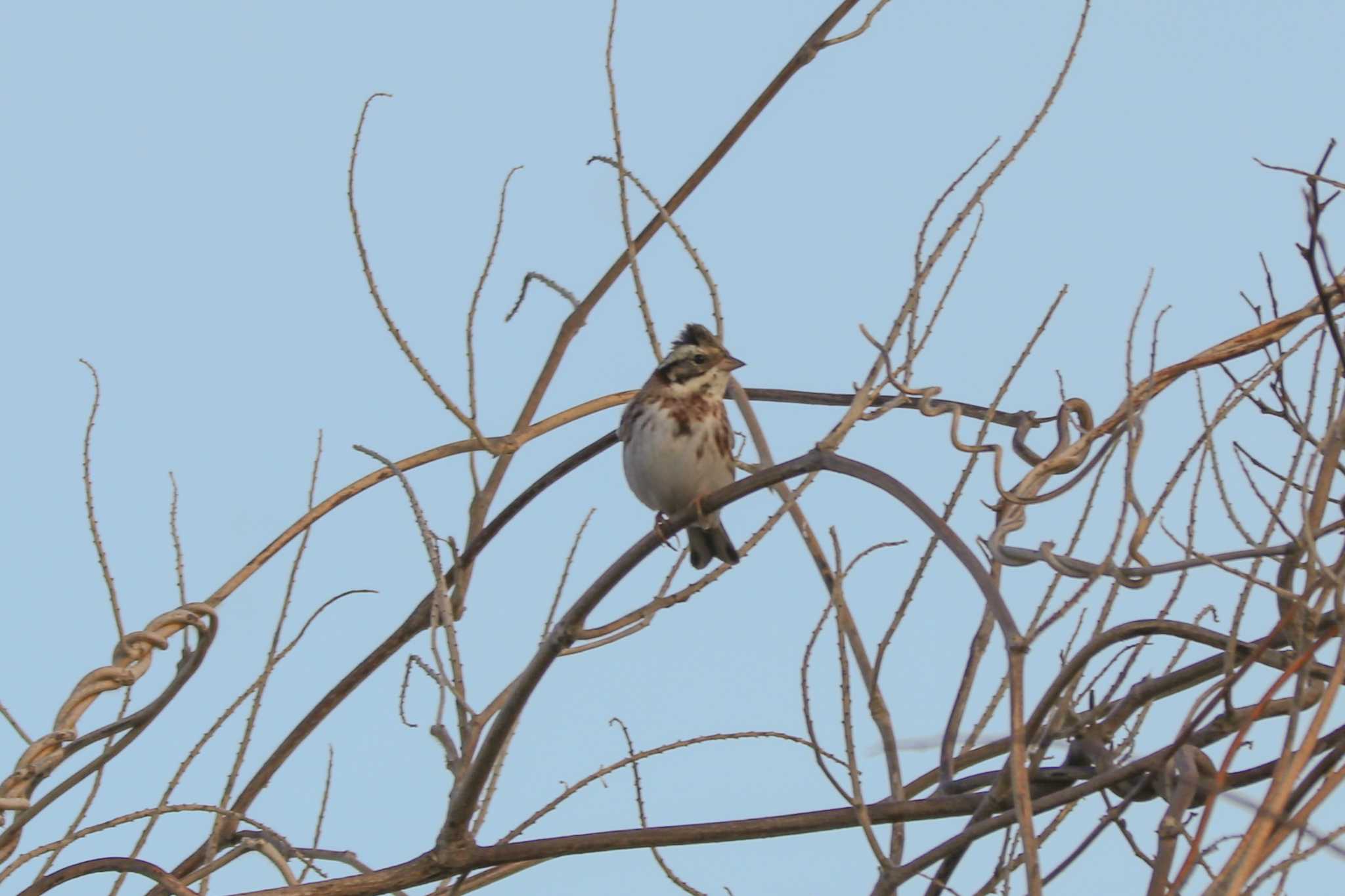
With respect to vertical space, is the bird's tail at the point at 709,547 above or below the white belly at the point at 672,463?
below

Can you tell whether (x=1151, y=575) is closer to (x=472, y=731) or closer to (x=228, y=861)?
(x=472, y=731)

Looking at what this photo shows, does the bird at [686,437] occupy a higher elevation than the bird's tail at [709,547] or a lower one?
higher

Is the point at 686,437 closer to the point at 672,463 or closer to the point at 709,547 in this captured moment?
the point at 672,463

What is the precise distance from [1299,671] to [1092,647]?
0.35 meters

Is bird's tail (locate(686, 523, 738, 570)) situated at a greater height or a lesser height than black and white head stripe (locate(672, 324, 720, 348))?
lesser

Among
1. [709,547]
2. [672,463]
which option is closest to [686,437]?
[672,463]

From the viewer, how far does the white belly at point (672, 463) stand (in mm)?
5430

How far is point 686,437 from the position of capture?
5.42 meters

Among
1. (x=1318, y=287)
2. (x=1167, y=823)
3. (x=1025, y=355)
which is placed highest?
(x=1025, y=355)

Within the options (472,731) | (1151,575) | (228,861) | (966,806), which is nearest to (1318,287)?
(1151,575)

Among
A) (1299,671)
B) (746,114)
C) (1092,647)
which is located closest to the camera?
(1299,671)

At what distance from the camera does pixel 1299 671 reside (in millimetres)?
2525

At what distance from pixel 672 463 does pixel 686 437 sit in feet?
0.31

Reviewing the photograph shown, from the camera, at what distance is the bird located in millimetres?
5430
